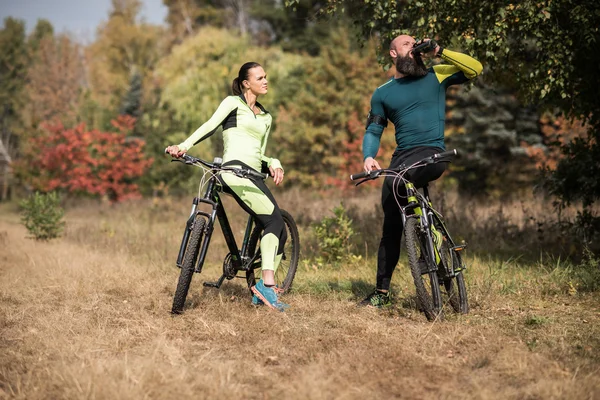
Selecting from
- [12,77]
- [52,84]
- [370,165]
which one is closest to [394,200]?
[370,165]

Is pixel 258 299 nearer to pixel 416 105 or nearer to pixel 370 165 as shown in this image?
pixel 370 165

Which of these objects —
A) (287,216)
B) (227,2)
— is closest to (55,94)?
(227,2)

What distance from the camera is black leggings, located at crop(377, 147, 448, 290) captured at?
498cm

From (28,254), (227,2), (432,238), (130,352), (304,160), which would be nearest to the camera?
(130,352)

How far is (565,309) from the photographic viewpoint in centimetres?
532

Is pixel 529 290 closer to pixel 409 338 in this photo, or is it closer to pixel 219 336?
pixel 409 338

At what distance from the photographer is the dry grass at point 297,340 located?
341 centimetres

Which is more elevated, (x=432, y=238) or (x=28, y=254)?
(x=432, y=238)

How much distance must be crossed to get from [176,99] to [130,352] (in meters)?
24.2

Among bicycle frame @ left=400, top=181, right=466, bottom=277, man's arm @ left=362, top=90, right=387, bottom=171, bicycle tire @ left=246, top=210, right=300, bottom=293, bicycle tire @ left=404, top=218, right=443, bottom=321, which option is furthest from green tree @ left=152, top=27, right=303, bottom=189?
bicycle tire @ left=404, top=218, right=443, bottom=321

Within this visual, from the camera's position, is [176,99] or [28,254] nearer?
[28,254]

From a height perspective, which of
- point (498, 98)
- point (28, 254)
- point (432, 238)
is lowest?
point (28, 254)

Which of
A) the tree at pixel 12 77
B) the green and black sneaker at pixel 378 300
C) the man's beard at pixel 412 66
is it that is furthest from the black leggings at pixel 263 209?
the tree at pixel 12 77

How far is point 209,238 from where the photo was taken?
5.11 m
